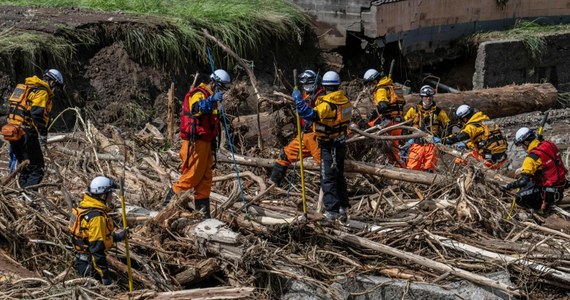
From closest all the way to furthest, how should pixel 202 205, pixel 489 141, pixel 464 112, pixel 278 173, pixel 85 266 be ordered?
pixel 85 266 → pixel 202 205 → pixel 278 173 → pixel 489 141 → pixel 464 112

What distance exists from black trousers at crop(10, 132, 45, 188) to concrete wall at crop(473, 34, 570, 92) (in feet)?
32.9

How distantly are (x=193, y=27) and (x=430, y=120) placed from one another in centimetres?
436

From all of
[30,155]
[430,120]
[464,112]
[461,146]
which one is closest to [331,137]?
[30,155]

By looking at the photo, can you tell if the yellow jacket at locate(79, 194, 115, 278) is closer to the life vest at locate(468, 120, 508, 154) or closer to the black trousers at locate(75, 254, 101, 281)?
the black trousers at locate(75, 254, 101, 281)

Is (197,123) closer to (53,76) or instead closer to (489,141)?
(53,76)

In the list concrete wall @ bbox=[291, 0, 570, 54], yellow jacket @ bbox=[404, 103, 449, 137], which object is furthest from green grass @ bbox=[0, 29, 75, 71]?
concrete wall @ bbox=[291, 0, 570, 54]

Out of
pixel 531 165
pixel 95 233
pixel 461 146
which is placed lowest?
pixel 461 146

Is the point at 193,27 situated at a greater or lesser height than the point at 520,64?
greater

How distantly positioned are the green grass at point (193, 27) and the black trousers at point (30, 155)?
362 centimetres

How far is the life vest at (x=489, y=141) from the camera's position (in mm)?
13031

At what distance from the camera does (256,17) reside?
1642 cm

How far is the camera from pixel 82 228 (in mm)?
8117

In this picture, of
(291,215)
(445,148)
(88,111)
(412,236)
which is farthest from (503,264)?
(88,111)

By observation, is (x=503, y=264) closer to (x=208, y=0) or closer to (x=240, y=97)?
(x=240, y=97)
